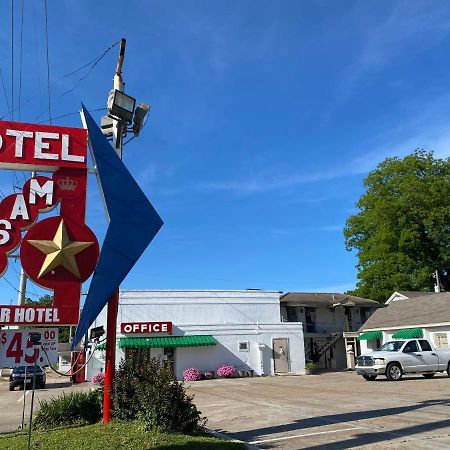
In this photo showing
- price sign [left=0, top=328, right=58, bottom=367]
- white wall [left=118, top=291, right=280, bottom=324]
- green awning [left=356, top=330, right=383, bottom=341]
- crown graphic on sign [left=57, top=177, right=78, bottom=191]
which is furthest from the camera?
green awning [left=356, top=330, right=383, bottom=341]

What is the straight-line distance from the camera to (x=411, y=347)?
25.1 meters

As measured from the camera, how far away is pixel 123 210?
10039 mm

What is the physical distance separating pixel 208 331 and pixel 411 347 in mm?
14013

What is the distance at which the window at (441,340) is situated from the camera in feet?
102

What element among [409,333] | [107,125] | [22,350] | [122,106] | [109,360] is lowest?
[109,360]

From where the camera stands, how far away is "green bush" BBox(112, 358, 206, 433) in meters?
9.14

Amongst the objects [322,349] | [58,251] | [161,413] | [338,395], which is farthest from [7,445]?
[322,349]

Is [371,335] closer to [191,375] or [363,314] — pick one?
[363,314]

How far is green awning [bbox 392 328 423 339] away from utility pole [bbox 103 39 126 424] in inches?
1043

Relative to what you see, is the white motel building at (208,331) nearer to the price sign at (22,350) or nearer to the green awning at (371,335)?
the green awning at (371,335)

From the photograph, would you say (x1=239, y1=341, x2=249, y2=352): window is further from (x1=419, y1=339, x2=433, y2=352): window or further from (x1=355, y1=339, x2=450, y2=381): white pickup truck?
(x1=419, y1=339, x2=433, y2=352): window

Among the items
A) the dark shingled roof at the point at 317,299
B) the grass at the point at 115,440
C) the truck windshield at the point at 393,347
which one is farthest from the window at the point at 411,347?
the grass at the point at 115,440

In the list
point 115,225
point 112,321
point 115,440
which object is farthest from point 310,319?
point 115,440

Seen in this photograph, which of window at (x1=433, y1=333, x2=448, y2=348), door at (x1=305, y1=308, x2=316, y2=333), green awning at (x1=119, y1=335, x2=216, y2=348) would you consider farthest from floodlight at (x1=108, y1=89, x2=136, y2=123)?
door at (x1=305, y1=308, x2=316, y2=333)
